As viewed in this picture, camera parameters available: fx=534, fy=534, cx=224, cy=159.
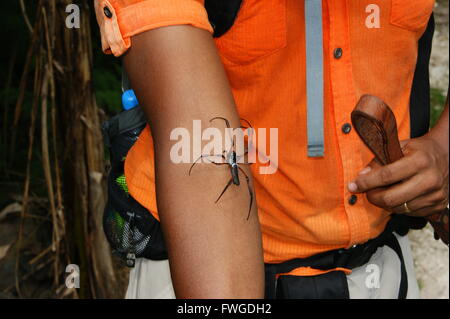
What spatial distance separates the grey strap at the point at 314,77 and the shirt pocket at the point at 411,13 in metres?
0.19

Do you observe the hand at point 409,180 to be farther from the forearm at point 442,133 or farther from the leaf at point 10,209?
the leaf at point 10,209

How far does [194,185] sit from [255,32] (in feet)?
1.43

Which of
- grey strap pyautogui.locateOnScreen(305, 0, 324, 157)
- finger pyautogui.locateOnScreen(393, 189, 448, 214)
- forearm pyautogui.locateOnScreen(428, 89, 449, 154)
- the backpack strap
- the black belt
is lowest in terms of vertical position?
the black belt

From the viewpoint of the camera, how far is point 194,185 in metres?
0.83

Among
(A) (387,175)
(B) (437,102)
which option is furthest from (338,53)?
(B) (437,102)

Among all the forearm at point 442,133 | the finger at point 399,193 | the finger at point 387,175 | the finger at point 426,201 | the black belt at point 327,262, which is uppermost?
the forearm at point 442,133

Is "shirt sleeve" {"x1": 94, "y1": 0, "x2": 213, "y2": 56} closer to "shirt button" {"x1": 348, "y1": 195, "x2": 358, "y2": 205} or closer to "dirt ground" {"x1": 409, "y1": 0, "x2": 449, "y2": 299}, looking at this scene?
"shirt button" {"x1": 348, "y1": 195, "x2": 358, "y2": 205}

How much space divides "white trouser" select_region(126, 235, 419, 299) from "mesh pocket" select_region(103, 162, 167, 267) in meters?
0.08

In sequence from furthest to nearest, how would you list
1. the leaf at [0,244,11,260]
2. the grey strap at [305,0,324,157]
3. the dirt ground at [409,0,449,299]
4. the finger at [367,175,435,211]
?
the dirt ground at [409,0,449,299], the leaf at [0,244,11,260], the finger at [367,175,435,211], the grey strap at [305,0,324,157]

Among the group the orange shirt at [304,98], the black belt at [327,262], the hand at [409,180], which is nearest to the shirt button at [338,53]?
the orange shirt at [304,98]

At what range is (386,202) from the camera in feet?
4.12

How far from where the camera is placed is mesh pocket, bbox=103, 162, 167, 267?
134cm

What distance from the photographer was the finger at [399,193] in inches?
49.2

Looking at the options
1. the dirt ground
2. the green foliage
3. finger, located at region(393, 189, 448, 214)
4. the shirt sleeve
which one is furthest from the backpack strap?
the green foliage
